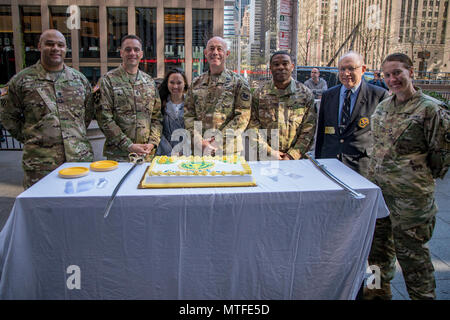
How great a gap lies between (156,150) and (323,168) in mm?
2183

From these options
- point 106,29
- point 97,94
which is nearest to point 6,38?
point 106,29

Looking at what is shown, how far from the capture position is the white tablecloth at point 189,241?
206 cm

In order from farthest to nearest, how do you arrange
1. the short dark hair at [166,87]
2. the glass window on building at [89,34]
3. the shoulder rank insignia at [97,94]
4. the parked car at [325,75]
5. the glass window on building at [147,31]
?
the glass window on building at [147,31] → the glass window on building at [89,34] → the parked car at [325,75] → the short dark hair at [166,87] → the shoulder rank insignia at [97,94]

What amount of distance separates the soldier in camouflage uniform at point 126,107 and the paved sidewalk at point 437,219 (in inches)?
86.2

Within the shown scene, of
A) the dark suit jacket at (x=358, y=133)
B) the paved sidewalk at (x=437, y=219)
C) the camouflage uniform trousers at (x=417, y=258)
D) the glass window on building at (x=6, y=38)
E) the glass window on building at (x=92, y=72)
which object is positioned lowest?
the paved sidewalk at (x=437, y=219)

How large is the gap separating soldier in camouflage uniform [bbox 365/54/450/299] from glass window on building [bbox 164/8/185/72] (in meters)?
29.2

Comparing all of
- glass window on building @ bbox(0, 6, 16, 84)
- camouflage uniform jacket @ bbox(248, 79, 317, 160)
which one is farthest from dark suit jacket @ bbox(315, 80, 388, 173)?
glass window on building @ bbox(0, 6, 16, 84)

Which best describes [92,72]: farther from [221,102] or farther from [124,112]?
[221,102]

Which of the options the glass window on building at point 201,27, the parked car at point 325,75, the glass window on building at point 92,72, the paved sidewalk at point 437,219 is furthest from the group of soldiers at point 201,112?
the glass window on building at point 92,72

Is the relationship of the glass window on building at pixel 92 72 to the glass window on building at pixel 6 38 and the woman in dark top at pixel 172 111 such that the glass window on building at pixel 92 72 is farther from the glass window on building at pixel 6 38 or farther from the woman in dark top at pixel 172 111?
the woman in dark top at pixel 172 111

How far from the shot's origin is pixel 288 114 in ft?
11.3

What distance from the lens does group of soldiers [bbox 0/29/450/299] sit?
3.23 metres

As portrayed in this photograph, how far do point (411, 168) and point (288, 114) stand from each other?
132 cm

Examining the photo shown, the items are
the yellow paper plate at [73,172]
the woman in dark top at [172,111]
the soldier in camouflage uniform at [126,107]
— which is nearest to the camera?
the yellow paper plate at [73,172]
